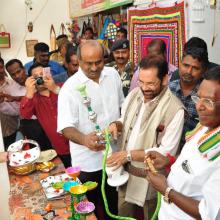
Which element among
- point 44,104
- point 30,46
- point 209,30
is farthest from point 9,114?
point 30,46

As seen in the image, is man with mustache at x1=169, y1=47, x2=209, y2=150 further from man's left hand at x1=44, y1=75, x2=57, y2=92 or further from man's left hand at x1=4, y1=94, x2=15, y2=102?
man's left hand at x1=4, y1=94, x2=15, y2=102

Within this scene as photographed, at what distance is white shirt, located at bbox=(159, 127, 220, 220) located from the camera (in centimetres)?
98

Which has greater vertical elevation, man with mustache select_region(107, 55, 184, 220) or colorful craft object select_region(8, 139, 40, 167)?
man with mustache select_region(107, 55, 184, 220)

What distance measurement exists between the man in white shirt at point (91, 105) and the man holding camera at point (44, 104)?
0.35 metres

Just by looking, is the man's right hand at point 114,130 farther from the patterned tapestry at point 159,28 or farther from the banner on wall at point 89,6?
the banner on wall at point 89,6

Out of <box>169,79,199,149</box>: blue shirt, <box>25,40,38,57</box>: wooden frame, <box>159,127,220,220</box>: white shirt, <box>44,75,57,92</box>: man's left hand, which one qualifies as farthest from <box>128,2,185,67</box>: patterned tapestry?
<box>25,40,38,57</box>: wooden frame

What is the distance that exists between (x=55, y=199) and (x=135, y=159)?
472mm

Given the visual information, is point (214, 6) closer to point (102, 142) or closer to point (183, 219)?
point (102, 142)

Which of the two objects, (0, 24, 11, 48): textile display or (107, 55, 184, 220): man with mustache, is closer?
(107, 55, 184, 220): man with mustache

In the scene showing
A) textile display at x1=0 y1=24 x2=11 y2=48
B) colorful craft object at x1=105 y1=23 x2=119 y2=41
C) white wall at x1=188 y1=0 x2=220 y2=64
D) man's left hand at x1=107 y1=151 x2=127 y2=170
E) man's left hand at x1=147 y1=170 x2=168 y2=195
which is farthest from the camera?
textile display at x1=0 y1=24 x2=11 y2=48

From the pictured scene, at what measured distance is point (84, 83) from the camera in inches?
73.7

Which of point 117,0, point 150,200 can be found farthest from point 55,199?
point 117,0

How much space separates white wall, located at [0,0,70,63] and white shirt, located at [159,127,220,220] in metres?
6.14

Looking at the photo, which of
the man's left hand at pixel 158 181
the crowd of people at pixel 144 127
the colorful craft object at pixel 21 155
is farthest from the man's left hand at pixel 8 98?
the man's left hand at pixel 158 181
